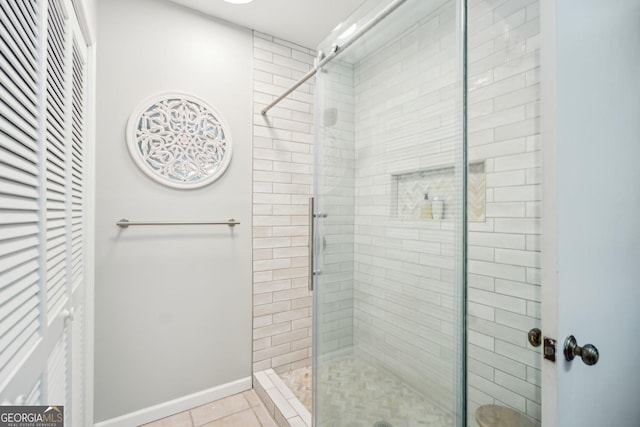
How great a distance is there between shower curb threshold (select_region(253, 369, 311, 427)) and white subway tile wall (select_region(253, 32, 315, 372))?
10 centimetres

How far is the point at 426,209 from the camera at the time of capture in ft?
3.63

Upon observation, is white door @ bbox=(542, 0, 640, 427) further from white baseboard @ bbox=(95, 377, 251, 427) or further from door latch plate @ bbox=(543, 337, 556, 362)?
white baseboard @ bbox=(95, 377, 251, 427)

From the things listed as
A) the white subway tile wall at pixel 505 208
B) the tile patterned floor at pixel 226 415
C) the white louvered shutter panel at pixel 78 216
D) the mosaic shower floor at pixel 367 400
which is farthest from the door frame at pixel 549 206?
the white louvered shutter panel at pixel 78 216

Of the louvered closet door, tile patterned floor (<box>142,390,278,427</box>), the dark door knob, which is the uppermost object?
the louvered closet door

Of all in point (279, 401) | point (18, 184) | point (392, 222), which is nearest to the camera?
point (18, 184)

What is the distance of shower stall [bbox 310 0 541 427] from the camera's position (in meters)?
1.03

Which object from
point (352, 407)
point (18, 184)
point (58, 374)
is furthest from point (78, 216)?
point (352, 407)

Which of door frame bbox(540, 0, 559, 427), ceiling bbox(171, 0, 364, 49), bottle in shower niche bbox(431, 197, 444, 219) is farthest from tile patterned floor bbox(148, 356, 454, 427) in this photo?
ceiling bbox(171, 0, 364, 49)

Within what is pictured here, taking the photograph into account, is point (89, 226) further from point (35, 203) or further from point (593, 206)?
point (593, 206)

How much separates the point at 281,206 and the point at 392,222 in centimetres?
126

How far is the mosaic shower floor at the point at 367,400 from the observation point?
1152 millimetres

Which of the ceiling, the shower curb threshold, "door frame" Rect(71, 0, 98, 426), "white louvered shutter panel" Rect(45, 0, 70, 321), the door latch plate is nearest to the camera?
the door latch plate

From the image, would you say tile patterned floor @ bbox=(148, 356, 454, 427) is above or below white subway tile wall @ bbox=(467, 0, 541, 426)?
below

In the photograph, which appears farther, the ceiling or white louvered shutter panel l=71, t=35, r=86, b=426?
the ceiling
